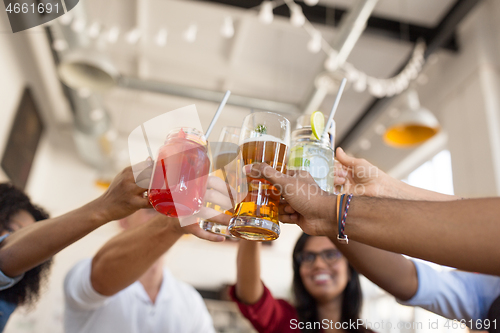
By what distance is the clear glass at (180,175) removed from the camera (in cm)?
94

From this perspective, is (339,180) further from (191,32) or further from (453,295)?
(191,32)

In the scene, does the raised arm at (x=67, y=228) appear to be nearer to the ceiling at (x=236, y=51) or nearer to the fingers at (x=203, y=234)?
the fingers at (x=203, y=234)

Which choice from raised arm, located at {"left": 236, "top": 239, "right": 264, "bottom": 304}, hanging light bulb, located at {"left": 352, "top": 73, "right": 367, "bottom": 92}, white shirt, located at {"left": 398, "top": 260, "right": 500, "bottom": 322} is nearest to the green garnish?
raised arm, located at {"left": 236, "top": 239, "right": 264, "bottom": 304}

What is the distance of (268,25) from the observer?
4.95 m

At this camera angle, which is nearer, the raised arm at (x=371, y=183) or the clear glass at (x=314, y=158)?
the clear glass at (x=314, y=158)

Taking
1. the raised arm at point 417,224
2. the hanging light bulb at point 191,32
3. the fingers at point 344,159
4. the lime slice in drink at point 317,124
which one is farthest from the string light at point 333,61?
the raised arm at point 417,224

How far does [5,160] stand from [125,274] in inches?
176

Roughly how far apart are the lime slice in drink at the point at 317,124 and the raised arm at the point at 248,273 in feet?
2.24

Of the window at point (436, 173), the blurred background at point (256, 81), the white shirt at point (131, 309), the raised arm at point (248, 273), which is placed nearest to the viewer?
the white shirt at point (131, 309)

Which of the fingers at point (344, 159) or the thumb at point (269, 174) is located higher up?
the thumb at point (269, 174)

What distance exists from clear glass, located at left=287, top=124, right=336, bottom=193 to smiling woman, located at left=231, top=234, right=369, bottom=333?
0.69 m

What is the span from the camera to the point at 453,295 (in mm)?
A: 1463

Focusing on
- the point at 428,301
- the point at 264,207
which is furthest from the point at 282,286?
the point at 264,207

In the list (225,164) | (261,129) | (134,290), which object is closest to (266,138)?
(261,129)
